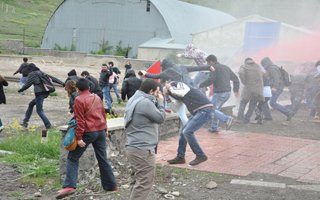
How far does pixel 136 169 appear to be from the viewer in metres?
5.05

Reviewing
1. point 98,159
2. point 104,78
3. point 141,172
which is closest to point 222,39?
point 104,78

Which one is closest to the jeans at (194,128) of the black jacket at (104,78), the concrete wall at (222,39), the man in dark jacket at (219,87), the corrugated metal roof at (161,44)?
the man in dark jacket at (219,87)

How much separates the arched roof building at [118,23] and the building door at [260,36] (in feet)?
44.0

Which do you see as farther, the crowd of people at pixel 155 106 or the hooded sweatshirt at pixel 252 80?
the hooded sweatshirt at pixel 252 80

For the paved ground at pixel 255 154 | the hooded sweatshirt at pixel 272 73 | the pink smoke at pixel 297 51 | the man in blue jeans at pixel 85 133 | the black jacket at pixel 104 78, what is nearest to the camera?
the man in blue jeans at pixel 85 133

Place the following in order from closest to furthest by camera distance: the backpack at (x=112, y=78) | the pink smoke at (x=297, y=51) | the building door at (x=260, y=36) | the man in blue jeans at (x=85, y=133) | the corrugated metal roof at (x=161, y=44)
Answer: the man in blue jeans at (x=85, y=133)
the backpack at (x=112, y=78)
the pink smoke at (x=297, y=51)
the building door at (x=260, y=36)
the corrugated metal roof at (x=161, y=44)

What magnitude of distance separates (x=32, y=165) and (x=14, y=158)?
48cm

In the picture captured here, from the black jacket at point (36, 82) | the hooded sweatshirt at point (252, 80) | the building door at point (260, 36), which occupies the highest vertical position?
the building door at point (260, 36)

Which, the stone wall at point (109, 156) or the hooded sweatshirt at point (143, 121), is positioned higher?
the hooded sweatshirt at point (143, 121)

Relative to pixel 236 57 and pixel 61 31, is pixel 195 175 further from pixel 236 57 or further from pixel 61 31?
pixel 61 31

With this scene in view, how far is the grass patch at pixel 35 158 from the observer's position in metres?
6.63

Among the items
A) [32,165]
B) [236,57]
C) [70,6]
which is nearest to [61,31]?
[70,6]

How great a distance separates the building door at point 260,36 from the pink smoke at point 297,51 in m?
0.40

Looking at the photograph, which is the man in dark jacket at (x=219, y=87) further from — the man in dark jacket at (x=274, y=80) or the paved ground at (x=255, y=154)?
the man in dark jacket at (x=274, y=80)
